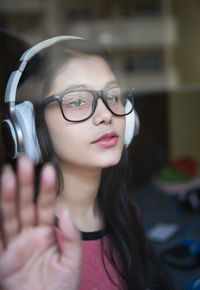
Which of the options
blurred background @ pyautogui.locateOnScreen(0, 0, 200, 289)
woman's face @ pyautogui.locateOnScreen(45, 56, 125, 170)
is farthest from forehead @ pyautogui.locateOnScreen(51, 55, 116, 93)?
blurred background @ pyautogui.locateOnScreen(0, 0, 200, 289)

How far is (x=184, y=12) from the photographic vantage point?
9.69 ft

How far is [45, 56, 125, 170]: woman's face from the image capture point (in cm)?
70

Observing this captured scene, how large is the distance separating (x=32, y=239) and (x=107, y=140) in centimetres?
29

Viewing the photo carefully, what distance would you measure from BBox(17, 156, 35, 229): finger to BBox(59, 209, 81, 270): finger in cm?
5

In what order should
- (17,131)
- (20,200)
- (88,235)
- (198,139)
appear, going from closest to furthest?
(20,200)
(17,131)
(88,235)
(198,139)

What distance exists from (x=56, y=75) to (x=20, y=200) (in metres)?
0.34

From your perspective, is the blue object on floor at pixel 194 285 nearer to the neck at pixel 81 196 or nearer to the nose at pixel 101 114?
the neck at pixel 81 196

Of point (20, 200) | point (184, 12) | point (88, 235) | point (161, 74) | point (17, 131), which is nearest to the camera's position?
point (20, 200)

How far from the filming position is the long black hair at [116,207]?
0.73m

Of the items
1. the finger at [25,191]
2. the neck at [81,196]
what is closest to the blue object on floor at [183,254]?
the neck at [81,196]

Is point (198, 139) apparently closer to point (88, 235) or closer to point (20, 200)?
point (88, 235)

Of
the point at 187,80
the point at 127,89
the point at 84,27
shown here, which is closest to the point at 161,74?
the point at 187,80

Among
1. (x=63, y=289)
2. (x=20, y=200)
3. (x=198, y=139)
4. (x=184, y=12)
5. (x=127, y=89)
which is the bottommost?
(x=198, y=139)

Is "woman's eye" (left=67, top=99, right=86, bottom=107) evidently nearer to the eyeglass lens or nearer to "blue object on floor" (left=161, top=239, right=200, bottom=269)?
the eyeglass lens
